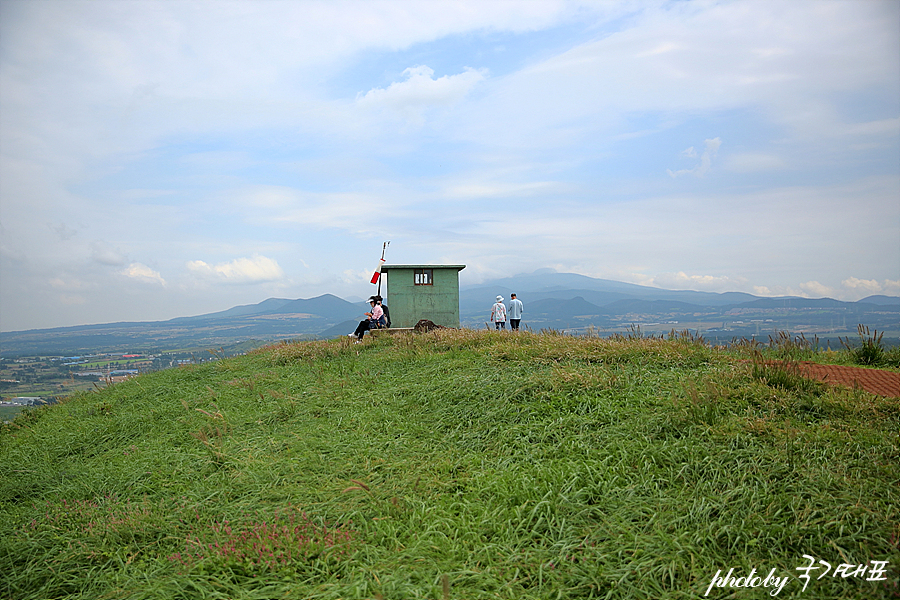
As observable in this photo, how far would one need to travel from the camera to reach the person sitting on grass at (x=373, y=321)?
17.4 m

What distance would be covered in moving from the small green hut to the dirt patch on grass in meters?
14.5

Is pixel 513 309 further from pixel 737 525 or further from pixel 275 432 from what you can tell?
pixel 737 525

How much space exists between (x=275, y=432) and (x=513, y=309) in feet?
42.4

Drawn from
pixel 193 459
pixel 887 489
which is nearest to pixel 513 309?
pixel 193 459

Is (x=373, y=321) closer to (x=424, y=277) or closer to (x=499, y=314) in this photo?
(x=424, y=277)

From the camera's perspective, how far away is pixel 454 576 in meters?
3.69

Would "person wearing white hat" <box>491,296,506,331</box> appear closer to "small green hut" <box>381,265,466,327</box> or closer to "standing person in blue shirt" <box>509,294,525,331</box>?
"standing person in blue shirt" <box>509,294,525,331</box>

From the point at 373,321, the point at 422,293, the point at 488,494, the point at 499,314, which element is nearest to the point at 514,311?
the point at 499,314

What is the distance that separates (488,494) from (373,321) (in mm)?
13280

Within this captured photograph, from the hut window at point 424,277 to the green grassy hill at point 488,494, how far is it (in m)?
13.0

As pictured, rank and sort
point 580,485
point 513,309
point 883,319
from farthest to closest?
point 883,319, point 513,309, point 580,485

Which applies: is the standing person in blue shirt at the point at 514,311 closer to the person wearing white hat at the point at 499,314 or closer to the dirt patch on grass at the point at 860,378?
the person wearing white hat at the point at 499,314

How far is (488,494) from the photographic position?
16.0ft

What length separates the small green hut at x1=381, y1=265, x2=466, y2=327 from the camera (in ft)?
69.9
